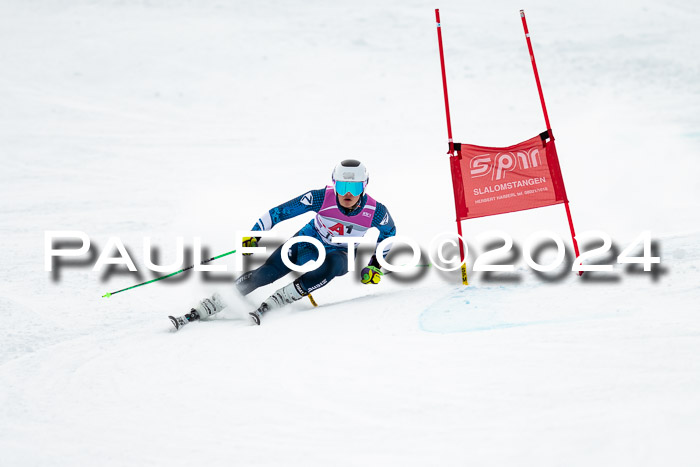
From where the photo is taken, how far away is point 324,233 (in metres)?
5.86

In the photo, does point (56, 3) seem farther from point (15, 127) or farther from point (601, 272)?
point (601, 272)

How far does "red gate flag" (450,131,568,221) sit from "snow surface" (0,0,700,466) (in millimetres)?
554

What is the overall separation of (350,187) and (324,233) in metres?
0.50

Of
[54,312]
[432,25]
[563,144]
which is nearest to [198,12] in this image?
[432,25]

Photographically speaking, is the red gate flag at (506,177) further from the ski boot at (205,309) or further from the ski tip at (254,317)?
the ski boot at (205,309)

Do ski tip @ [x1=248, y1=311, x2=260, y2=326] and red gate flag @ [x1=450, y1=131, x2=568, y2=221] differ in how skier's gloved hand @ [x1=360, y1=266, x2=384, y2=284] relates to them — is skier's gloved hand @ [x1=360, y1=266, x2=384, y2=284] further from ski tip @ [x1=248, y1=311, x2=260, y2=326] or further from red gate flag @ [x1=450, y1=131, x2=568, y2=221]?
ski tip @ [x1=248, y1=311, x2=260, y2=326]

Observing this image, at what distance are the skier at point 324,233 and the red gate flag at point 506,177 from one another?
2.27 ft

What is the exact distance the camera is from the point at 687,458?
2.77m

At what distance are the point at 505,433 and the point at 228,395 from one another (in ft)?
4.79

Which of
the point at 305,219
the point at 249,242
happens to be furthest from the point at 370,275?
the point at 305,219

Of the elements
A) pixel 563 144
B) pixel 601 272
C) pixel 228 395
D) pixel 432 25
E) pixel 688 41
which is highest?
pixel 432 25

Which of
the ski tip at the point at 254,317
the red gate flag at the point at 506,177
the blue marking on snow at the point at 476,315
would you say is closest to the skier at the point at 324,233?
the ski tip at the point at 254,317

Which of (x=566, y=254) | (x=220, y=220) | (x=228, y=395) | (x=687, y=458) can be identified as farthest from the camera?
(x=220, y=220)

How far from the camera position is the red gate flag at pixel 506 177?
5.50 m
